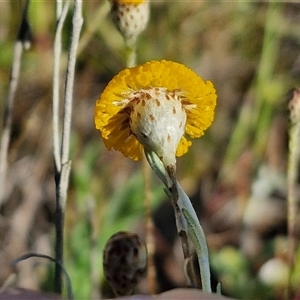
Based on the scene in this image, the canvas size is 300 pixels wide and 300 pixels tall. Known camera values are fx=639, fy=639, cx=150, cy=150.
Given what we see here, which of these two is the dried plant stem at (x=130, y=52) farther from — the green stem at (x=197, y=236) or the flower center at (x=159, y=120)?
the green stem at (x=197, y=236)

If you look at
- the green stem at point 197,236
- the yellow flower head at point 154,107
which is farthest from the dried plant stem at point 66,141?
the green stem at point 197,236

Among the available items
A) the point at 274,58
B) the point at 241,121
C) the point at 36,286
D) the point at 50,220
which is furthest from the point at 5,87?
the point at 274,58

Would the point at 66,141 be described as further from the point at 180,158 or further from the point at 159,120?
the point at 180,158

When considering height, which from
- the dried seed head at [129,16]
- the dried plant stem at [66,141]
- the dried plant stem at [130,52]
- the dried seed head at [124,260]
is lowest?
the dried seed head at [124,260]

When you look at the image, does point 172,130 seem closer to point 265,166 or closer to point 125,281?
point 125,281

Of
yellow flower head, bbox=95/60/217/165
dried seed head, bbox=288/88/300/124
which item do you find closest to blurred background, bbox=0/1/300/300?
dried seed head, bbox=288/88/300/124

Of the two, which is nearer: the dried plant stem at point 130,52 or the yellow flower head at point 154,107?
the yellow flower head at point 154,107
